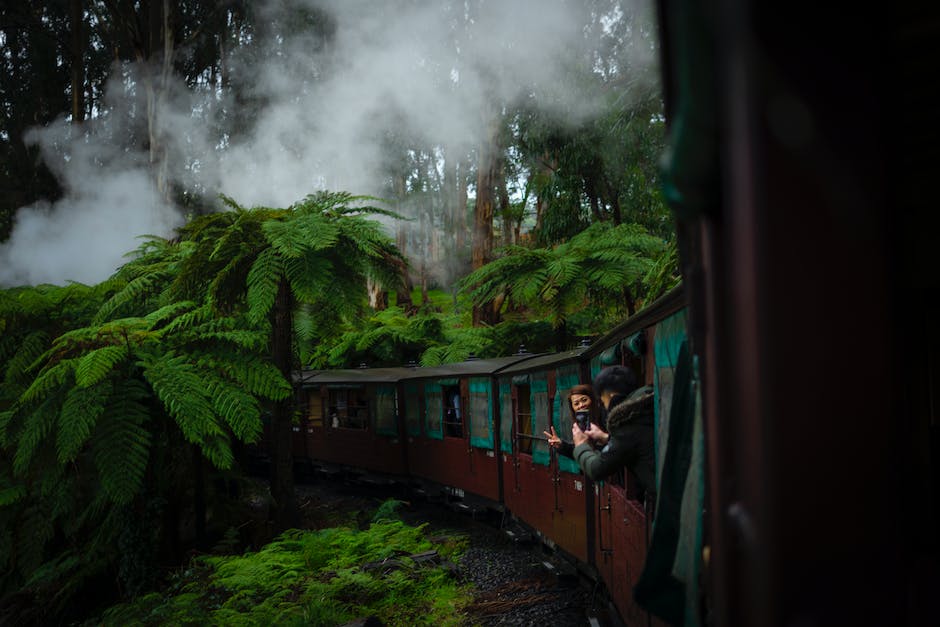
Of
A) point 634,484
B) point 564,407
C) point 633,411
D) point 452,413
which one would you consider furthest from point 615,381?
point 452,413

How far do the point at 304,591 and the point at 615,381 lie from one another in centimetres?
422

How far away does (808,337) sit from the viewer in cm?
83

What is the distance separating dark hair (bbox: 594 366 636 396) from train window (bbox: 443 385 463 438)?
6869 mm

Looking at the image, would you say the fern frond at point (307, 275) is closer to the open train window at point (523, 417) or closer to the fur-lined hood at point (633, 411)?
the open train window at point (523, 417)

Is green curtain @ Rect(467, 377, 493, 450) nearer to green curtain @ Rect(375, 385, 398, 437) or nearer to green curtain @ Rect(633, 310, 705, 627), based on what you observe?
green curtain @ Rect(375, 385, 398, 437)

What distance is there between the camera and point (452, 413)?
420 inches

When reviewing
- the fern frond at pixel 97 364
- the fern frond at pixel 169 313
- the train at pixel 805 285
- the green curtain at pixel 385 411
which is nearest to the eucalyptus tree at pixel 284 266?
the fern frond at pixel 169 313

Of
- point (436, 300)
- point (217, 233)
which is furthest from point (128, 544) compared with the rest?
point (436, 300)

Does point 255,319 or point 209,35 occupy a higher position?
point 209,35

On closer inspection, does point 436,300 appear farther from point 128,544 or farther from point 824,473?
point 824,473

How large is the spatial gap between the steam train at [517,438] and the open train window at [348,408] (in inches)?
1.0

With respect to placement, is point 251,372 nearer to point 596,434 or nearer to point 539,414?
point 539,414

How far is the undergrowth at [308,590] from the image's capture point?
5648 millimetres

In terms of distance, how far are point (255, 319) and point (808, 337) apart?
660 centimetres
